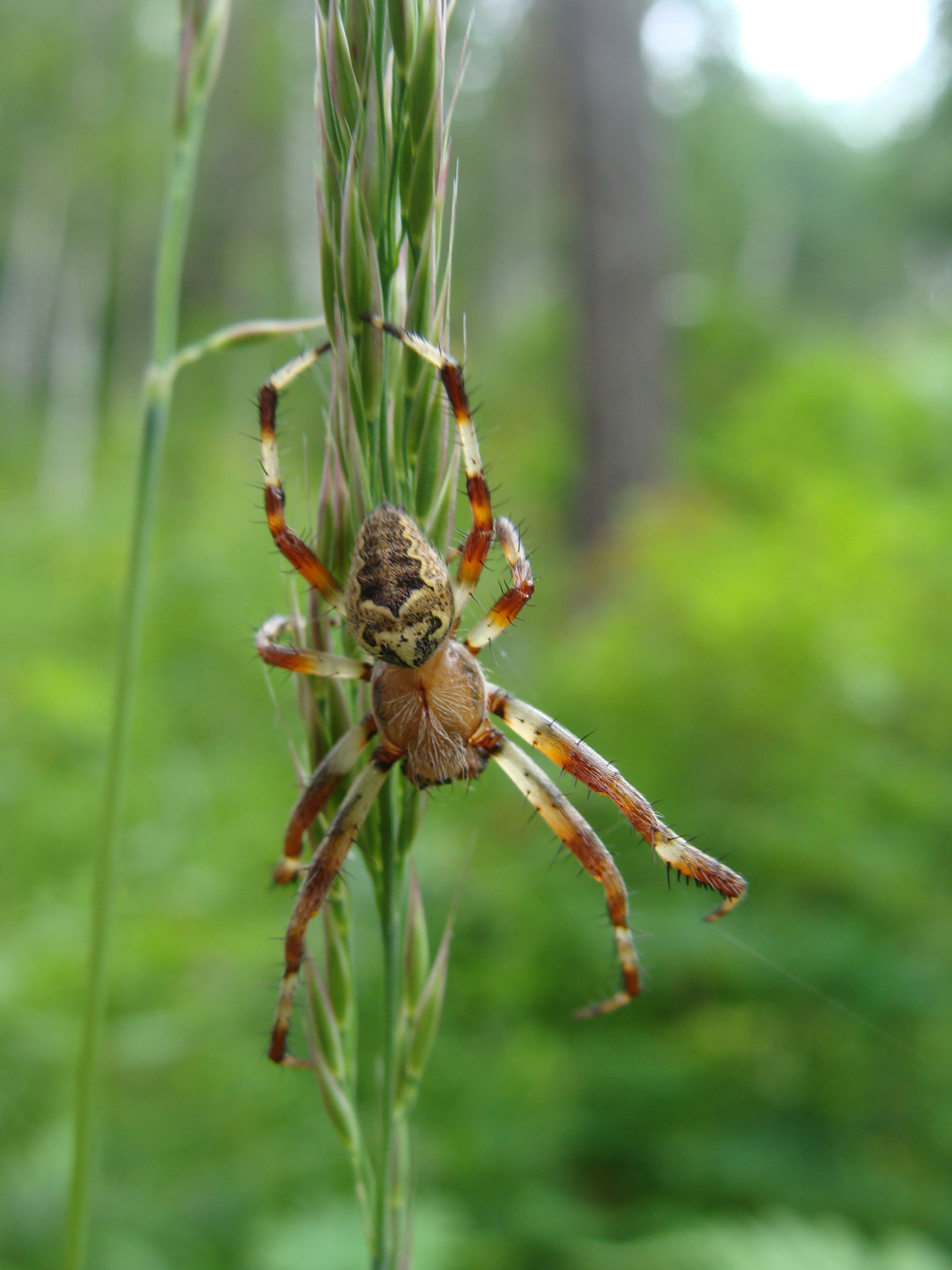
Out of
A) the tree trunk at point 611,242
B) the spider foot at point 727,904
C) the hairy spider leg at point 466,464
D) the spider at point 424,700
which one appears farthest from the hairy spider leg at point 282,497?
the tree trunk at point 611,242

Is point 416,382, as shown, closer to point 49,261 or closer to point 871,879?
point 871,879

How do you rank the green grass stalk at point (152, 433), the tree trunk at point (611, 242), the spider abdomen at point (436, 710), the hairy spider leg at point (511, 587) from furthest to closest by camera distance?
the tree trunk at point (611, 242), the hairy spider leg at point (511, 587), the spider abdomen at point (436, 710), the green grass stalk at point (152, 433)

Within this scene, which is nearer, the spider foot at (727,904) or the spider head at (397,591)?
the spider head at (397,591)

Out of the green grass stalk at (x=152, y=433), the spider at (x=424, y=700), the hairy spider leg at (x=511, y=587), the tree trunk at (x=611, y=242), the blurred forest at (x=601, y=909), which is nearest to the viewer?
the green grass stalk at (x=152, y=433)

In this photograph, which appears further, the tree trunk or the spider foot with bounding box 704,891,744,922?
the tree trunk

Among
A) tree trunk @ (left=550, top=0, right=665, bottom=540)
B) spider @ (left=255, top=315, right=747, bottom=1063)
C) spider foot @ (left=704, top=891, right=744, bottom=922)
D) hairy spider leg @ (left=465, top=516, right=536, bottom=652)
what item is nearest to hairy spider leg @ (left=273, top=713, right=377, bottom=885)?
spider @ (left=255, top=315, right=747, bottom=1063)

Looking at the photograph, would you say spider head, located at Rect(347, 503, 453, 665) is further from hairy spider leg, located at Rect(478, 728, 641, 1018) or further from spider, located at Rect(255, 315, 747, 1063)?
hairy spider leg, located at Rect(478, 728, 641, 1018)

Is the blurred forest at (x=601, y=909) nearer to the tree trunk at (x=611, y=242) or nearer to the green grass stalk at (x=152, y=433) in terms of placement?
the green grass stalk at (x=152, y=433)
